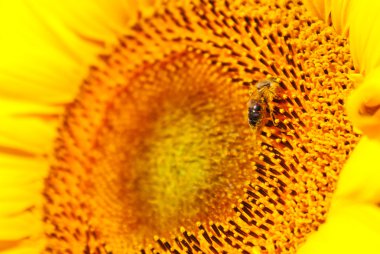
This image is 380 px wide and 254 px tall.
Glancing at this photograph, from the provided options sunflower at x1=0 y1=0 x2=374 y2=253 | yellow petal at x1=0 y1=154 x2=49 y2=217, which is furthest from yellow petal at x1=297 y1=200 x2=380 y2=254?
yellow petal at x1=0 y1=154 x2=49 y2=217

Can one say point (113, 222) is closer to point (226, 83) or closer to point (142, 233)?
point (142, 233)

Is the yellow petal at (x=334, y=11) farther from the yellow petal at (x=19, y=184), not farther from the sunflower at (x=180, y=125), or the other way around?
the yellow petal at (x=19, y=184)

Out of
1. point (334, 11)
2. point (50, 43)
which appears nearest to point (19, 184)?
point (50, 43)

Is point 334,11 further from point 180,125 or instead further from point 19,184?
point 19,184

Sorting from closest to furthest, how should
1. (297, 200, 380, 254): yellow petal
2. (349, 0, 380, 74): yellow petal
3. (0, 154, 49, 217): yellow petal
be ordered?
(297, 200, 380, 254): yellow petal → (349, 0, 380, 74): yellow petal → (0, 154, 49, 217): yellow petal

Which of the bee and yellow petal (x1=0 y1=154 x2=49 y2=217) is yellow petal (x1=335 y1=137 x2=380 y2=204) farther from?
yellow petal (x1=0 y1=154 x2=49 y2=217)

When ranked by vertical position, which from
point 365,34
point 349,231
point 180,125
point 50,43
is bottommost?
point 349,231
